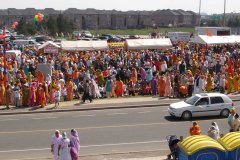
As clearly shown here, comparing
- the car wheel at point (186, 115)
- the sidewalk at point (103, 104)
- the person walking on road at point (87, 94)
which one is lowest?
the sidewalk at point (103, 104)

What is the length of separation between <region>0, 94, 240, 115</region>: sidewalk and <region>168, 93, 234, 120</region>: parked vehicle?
3.51 metres

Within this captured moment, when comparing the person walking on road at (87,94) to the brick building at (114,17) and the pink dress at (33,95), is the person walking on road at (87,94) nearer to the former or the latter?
the pink dress at (33,95)

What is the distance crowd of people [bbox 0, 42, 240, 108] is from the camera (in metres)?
25.2

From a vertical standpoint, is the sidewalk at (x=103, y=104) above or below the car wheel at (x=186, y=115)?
below

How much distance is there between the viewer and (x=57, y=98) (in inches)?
965

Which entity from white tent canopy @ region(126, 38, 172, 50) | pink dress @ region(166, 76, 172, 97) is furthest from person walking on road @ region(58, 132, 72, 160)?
white tent canopy @ region(126, 38, 172, 50)

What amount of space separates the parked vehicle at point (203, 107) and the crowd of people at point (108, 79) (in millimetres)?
4777

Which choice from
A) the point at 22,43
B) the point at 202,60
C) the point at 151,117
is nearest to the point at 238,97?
the point at 151,117

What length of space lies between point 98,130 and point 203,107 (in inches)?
202

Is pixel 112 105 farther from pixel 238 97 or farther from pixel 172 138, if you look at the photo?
pixel 172 138

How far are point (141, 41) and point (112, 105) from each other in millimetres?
19669

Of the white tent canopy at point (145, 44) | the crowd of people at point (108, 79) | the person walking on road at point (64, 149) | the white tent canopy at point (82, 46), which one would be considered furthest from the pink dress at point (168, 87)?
the white tent canopy at point (145, 44)

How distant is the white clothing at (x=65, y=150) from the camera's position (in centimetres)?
1452

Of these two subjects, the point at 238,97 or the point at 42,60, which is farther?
the point at 42,60
